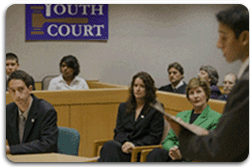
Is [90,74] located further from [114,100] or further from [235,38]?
[235,38]

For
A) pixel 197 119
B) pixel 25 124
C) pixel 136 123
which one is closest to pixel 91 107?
pixel 136 123

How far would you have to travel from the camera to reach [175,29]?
2516 millimetres

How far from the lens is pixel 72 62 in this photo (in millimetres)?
2625

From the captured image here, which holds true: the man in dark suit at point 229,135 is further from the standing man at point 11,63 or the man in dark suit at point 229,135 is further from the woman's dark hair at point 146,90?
the standing man at point 11,63

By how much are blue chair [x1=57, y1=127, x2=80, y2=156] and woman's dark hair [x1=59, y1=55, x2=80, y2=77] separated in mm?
463

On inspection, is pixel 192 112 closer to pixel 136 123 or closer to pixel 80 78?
pixel 136 123

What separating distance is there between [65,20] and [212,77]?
106 centimetres

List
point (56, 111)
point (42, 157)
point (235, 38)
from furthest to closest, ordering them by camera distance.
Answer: point (56, 111) → point (42, 157) → point (235, 38)

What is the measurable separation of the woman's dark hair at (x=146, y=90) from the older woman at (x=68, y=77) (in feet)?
1.63

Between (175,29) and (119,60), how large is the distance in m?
0.50

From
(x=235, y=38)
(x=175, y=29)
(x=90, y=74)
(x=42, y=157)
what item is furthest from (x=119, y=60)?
(x=235, y=38)

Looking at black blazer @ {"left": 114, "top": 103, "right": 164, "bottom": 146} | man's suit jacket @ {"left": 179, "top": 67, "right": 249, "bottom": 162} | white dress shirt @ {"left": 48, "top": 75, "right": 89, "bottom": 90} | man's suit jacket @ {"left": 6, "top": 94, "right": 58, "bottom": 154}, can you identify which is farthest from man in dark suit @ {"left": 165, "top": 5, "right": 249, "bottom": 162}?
white dress shirt @ {"left": 48, "top": 75, "right": 89, "bottom": 90}

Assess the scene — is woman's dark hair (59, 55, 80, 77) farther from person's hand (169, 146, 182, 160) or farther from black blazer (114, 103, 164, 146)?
person's hand (169, 146, 182, 160)

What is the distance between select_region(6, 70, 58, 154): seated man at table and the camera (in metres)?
2.25
